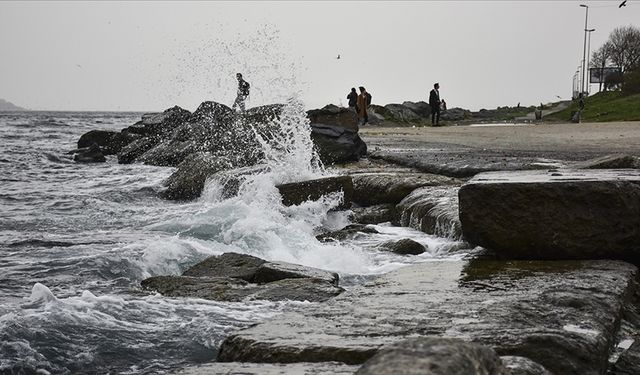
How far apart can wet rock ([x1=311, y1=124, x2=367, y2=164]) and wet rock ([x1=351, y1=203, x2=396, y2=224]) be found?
3777 mm

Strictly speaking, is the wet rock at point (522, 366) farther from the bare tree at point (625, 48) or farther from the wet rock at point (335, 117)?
the bare tree at point (625, 48)

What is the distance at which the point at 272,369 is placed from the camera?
2762 millimetres

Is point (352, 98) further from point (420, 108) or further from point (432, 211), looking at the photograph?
point (420, 108)

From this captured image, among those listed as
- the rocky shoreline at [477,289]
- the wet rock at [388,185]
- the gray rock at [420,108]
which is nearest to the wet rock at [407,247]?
the rocky shoreline at [477,289]

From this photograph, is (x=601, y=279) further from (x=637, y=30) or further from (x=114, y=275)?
(x=637, y=30)

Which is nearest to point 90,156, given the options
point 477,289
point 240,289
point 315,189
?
point 315,189

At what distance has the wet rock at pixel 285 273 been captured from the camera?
19.1ft

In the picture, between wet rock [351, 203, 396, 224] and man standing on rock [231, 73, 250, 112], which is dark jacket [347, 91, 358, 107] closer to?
man standing on rock [231, 73, 250, 112]

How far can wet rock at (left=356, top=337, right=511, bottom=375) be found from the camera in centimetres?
178

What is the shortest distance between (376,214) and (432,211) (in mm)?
1852

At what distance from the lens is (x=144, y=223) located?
10414mm

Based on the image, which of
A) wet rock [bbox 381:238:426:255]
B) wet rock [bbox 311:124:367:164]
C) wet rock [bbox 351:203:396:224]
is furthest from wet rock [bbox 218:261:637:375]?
wet rock [bbox 311:124:367:164]

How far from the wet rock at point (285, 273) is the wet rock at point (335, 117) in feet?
30.9

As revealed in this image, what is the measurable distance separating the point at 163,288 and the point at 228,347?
9.22 ft
